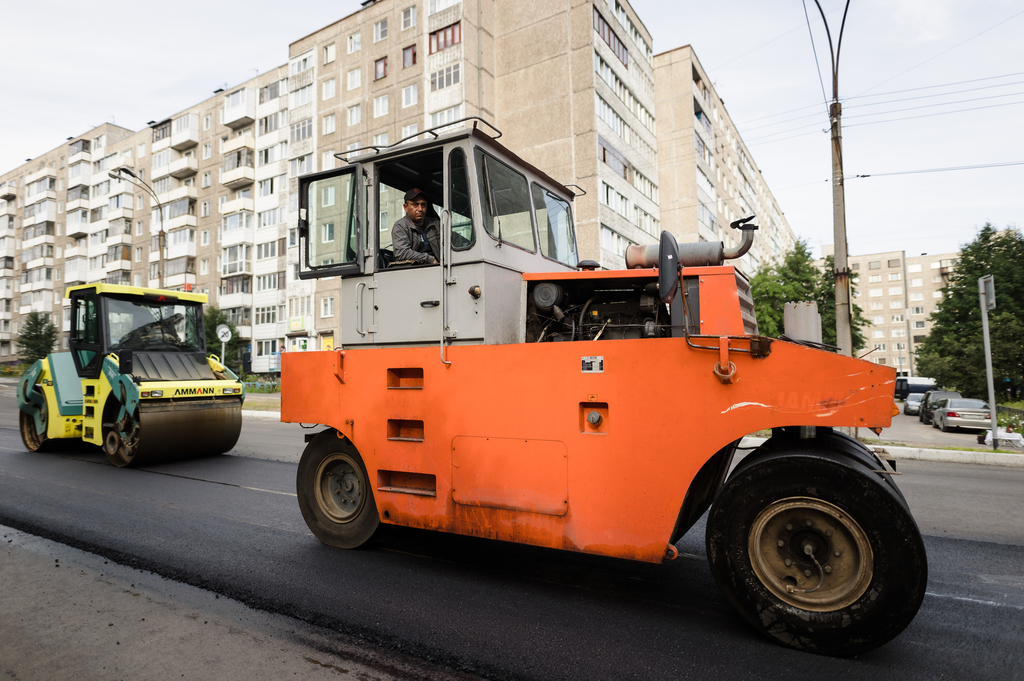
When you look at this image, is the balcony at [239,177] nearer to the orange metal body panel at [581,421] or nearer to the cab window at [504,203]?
the cab window at [504,203]

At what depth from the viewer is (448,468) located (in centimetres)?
411

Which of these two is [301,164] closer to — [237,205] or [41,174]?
[237,205]

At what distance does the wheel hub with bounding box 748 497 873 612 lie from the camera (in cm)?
298

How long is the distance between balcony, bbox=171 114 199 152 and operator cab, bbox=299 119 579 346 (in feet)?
191

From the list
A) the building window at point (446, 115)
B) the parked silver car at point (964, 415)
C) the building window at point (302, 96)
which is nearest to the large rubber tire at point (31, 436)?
the parked silver car at point (964, 415)

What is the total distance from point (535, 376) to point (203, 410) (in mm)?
7951

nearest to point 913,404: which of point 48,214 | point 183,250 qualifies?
point 183,250

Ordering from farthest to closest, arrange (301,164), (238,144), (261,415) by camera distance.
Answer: (238,144), (301,164), (261,415)

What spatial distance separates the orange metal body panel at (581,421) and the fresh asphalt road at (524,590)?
42 centimetres

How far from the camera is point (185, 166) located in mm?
53969

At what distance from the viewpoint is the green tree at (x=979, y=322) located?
111 ft

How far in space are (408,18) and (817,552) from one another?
4247 centimetres

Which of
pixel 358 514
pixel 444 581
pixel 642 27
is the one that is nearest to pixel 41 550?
pixel 358 514

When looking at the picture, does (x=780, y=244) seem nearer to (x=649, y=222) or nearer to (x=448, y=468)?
(x=649, y=222)
